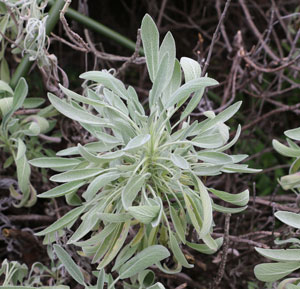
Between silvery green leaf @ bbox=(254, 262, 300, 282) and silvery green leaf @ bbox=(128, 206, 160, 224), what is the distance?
19 centimetres

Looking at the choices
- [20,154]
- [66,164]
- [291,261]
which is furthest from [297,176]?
[20,154]

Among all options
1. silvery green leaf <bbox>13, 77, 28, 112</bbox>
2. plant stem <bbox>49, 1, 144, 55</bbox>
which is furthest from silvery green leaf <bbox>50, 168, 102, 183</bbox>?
plant stem <bbox>49, 1, 144, 55</bbox>

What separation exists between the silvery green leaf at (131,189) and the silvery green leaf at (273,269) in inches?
8.4

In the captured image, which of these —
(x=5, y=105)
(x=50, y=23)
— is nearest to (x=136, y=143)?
(x=5, y=105)

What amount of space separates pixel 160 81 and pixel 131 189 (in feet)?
0.51

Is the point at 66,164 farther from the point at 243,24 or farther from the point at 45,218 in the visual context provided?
the point at 243,24

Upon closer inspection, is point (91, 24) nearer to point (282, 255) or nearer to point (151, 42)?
point (151, 42)

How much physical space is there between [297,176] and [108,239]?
1.05 feet

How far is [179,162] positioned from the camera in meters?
0.58

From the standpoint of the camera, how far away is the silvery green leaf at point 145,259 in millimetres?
603

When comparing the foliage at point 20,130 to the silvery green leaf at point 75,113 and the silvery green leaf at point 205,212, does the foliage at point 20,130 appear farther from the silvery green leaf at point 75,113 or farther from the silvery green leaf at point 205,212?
the silvery green leaf at point 205,212

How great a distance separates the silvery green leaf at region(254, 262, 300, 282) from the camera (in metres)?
0.64

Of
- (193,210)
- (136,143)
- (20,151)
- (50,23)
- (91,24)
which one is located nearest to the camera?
(136,143)

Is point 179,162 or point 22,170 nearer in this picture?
point 179,162
